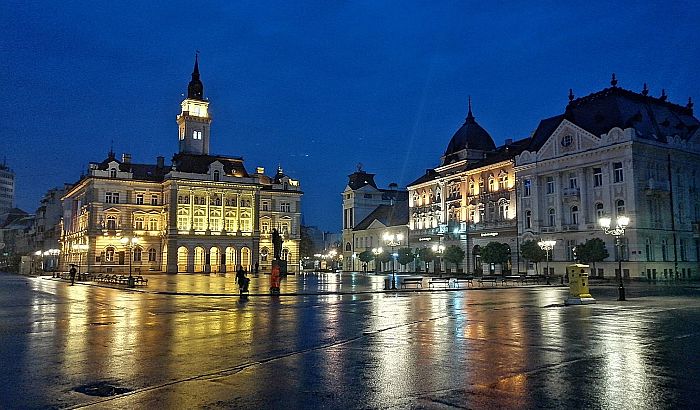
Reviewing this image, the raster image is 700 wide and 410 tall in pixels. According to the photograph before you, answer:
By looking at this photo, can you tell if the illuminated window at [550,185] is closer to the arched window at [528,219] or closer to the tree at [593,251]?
the arched window at [528,219]

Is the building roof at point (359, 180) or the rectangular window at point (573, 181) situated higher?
the building roof at point (359, 180)

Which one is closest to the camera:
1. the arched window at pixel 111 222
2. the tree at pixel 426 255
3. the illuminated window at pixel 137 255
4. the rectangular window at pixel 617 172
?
the rectangular window at pixel 617 172

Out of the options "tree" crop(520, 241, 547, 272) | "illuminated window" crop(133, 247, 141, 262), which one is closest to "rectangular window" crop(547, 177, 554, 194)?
"tree" crop(520, 241, 547, 272)

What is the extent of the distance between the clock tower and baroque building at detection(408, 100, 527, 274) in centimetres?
4442

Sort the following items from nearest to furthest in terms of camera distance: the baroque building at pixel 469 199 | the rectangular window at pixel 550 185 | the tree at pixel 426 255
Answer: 1. the rectangular window at pixel 550 185
2. the baroque building at pixel 469 199
3. the tree at pixel 426 255

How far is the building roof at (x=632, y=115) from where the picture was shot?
57938 mm

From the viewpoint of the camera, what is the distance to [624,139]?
5488cm

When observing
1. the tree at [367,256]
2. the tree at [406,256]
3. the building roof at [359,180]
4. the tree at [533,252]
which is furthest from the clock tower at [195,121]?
the tree at [533,252]

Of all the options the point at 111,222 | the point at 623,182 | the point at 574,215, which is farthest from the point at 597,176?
the point at 111,222

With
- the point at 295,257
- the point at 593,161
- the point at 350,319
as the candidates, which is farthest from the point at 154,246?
the point at 350,319

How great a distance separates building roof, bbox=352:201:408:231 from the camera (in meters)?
94.7

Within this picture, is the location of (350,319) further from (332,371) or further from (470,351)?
(332,371)

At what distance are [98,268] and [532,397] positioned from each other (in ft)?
293

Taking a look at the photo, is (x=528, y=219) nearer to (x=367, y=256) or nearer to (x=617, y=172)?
(x=617, y=172)
